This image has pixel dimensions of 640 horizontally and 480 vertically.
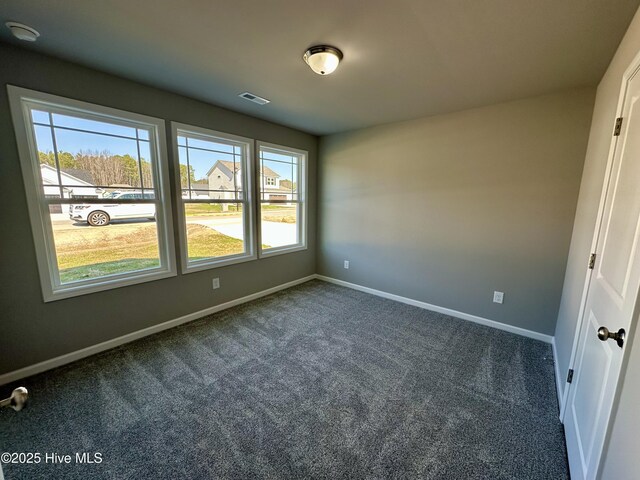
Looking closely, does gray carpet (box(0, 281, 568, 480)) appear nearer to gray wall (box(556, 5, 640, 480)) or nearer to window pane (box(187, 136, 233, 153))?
gray wall (box(556, 5, 640, 480))

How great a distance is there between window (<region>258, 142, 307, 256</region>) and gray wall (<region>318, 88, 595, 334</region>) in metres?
0.63

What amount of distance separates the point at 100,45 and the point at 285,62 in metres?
1.29

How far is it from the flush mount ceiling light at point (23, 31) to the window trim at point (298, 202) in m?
2.02

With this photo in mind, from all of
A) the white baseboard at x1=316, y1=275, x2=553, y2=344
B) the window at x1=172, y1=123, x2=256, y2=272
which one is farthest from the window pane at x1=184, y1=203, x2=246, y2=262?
the white baseboard at x1=316, y1=275, x2=553, y2=344

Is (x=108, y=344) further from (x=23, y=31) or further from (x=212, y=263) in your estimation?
(x=23, y=31)

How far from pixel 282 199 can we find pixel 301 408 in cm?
284

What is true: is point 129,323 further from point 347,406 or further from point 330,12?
Result: point 330,12

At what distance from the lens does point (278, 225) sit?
398 centimetres

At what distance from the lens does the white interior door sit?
1029 mm

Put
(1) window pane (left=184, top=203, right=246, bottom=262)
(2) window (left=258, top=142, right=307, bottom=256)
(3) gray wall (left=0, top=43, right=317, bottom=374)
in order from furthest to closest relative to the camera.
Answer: (2) window (left=258, top=142, right=307, bottom=256), (1) window pane (left=184, top=203, right=246, bottom=262), (3) gray wall (left=0, top=43, right=317, bottom=374)

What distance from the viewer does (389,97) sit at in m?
2.58

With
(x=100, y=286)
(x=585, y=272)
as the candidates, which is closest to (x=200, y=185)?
(x=100, y=286)

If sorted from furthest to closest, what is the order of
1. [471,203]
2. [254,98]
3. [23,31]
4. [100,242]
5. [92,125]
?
1. [471,203]
2. [254,98]
3. [100,242]
4. [92,125]
5. [23,31]

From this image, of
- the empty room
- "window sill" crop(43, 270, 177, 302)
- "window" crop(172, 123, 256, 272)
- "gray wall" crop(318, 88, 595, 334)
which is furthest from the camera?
"window" crop(172, 123, 256, 272)
